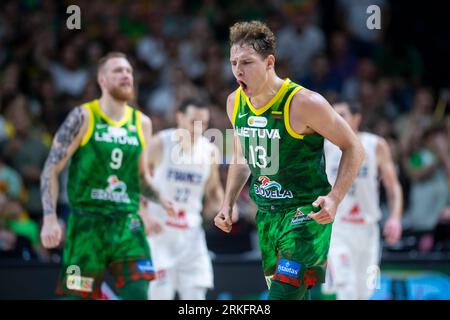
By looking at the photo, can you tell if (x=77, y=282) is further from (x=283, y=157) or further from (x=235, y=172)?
(x=283, y=157)

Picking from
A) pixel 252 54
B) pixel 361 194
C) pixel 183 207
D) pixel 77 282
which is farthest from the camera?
pixel 361 194

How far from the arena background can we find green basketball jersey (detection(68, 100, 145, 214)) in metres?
2.51

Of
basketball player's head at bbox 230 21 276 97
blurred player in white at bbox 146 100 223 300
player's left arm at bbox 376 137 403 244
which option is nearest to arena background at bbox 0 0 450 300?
player's left arm at bbox 376 137 403 244

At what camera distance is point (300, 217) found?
6.64 meters

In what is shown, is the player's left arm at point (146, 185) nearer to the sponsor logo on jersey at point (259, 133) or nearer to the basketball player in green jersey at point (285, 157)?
the basketball player in green jersey at point (285, 157)

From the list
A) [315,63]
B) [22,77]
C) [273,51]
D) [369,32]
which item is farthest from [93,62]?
[273,51]

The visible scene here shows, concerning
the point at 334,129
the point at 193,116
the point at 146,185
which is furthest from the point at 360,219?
the point at 334,129

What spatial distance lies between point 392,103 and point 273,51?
693 cm

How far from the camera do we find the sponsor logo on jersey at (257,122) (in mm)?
6707

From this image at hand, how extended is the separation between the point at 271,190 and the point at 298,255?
53 cm

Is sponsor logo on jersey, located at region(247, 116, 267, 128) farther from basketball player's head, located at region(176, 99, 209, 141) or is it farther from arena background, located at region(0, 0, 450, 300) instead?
arena background, located at region(0, 0, 450, 300)

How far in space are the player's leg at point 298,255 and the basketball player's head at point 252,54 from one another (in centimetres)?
98

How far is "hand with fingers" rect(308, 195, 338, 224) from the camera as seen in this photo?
621 cm

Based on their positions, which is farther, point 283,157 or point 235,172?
point 235,172
